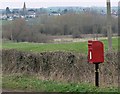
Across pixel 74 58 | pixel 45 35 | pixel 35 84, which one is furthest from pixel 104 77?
pixel 45 35

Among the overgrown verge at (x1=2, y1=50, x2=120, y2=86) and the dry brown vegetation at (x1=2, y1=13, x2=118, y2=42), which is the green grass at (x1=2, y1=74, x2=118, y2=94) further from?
the dry brown vegetation at (x1=2, y1=13, x2=118, y2=42)

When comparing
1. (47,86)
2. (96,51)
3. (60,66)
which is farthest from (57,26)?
(96,51)

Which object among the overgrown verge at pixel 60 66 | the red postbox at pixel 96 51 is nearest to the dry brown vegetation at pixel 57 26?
the overgrown verge at pixel 60 66

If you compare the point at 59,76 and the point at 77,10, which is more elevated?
the point at 77,10

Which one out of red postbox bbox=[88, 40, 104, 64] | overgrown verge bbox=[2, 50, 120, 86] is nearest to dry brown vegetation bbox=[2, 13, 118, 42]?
overgrown verge bbox=[2, 50, 120, 86]

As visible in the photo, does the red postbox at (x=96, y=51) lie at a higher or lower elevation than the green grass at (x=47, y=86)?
higher

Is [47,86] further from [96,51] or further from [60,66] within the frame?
[60,66]

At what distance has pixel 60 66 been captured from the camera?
424 inches

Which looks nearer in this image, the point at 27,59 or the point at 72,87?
the point at 72,87

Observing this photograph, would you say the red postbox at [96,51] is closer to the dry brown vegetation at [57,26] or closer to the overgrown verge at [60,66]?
the overgrown verge at [60,66]

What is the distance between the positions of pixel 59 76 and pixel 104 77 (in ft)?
4.90

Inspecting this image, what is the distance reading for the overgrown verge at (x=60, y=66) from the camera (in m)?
9.88

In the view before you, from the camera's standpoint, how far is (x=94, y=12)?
13.2 metres

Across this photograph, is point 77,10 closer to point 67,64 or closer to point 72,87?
point 67,64
